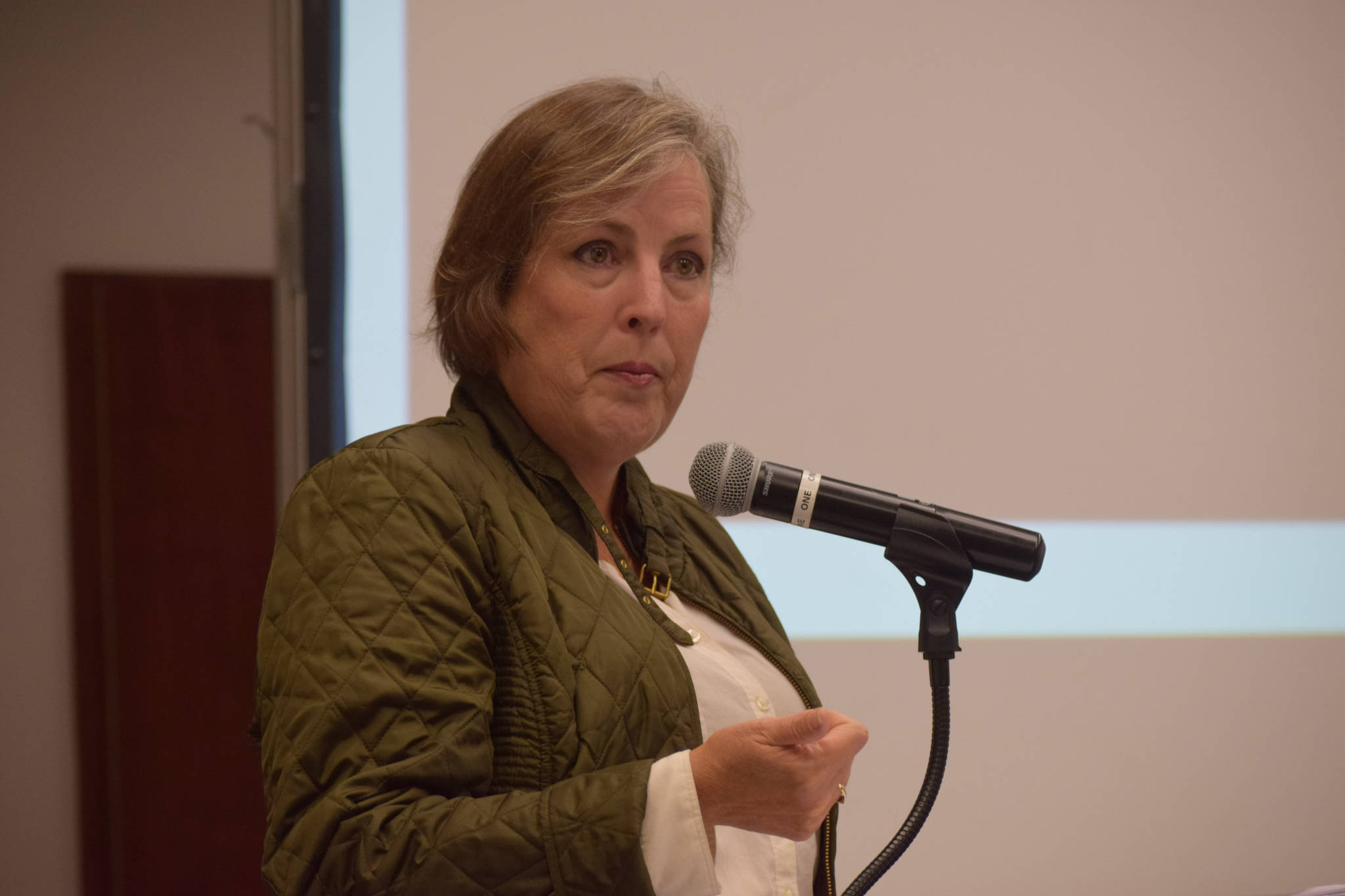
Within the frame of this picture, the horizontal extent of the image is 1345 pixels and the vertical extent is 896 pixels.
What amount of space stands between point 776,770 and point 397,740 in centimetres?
28

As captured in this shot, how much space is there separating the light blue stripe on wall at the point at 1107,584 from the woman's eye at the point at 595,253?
3.75 ft

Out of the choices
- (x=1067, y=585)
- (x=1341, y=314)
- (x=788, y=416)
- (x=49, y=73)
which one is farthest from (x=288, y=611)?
(x=49, y=73)

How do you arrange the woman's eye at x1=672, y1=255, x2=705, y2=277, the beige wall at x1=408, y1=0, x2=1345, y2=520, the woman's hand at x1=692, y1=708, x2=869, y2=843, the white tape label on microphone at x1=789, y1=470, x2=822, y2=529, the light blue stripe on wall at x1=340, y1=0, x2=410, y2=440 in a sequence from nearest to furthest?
1. the woman's hand at x1=692, y1=708, x2=869, y2=843
2. the white tape label on microphone at x1=789, y1=470, x2=822, y2=529
3. the woman's eye at x1=672, y1=255, x2=705, y2=277
4. the light blue stripe on wall at x1=340, y1=0, x2=410, y2=440
5. the beige wall at x1=408, y1=0, x2=1345, y2=520

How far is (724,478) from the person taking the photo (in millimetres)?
1068

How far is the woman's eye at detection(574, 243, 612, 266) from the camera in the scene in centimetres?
108

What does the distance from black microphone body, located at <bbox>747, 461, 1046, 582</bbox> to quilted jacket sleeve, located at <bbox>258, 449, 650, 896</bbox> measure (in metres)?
0.30

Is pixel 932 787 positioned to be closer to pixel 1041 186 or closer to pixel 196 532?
pixel 1041 186

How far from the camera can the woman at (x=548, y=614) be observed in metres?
0.78

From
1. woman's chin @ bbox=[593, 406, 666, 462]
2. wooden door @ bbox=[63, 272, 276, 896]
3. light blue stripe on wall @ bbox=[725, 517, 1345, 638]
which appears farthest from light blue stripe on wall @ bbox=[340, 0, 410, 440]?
wooden door @ bbox=[63, 272, 276, 896]

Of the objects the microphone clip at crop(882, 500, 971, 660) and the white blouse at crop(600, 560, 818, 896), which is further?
the microphone clip at crop(882, 500, 971, 660)

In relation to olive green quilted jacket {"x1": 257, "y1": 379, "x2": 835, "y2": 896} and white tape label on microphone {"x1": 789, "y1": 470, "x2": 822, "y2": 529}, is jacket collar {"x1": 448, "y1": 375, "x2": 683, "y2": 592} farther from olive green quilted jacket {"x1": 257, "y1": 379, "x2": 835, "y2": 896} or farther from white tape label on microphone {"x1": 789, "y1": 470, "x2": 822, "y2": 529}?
white tape label on microphone {"x1": 789, "y1": 470, "x2": 822, "y2": 529}

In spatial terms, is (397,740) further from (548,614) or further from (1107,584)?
(1107,584)

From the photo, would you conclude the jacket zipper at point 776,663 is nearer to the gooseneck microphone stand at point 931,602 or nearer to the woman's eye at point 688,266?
the gooseneck microphone stand at point 931,602

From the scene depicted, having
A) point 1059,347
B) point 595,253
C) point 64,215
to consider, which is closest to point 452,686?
point 595,253
